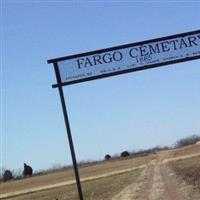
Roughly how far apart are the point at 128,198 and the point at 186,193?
4344 mm

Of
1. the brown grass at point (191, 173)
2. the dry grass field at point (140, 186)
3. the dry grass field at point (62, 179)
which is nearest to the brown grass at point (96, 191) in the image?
the dry grass field at point (140, 186)

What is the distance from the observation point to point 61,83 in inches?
618

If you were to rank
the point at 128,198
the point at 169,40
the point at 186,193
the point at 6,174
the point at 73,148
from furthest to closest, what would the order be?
the point at 6,174
the point at 128,198
the point at 186,193
the point at 169,40
the point at 73,148

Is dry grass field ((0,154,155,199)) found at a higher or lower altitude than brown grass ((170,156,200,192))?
higher

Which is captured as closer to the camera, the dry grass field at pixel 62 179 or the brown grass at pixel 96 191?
the brown grass at pixel 96 191

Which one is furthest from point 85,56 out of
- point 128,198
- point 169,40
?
point 128,198

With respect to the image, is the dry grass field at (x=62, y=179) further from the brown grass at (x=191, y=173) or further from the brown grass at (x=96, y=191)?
the brown grass at (x=191, y=173)

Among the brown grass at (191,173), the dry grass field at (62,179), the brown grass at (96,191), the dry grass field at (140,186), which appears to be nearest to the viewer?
the dry grass field at (140,186)

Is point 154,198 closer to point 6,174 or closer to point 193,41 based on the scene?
point 193,41

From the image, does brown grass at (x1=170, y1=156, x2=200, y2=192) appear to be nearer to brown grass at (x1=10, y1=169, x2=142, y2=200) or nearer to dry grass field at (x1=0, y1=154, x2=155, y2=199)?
brown grass at (x1=10, y1=169, x2=142, y2=200)

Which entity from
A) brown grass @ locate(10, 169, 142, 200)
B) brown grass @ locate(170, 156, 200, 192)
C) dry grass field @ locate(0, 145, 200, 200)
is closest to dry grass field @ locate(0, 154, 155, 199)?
brown grass @ locate(10, 169, 142, 200)

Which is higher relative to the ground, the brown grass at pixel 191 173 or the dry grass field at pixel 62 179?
the dry grass field at pixel 62 179

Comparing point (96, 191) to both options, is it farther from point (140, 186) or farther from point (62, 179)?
point (62, 179)

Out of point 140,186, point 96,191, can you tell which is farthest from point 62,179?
point 140,186
